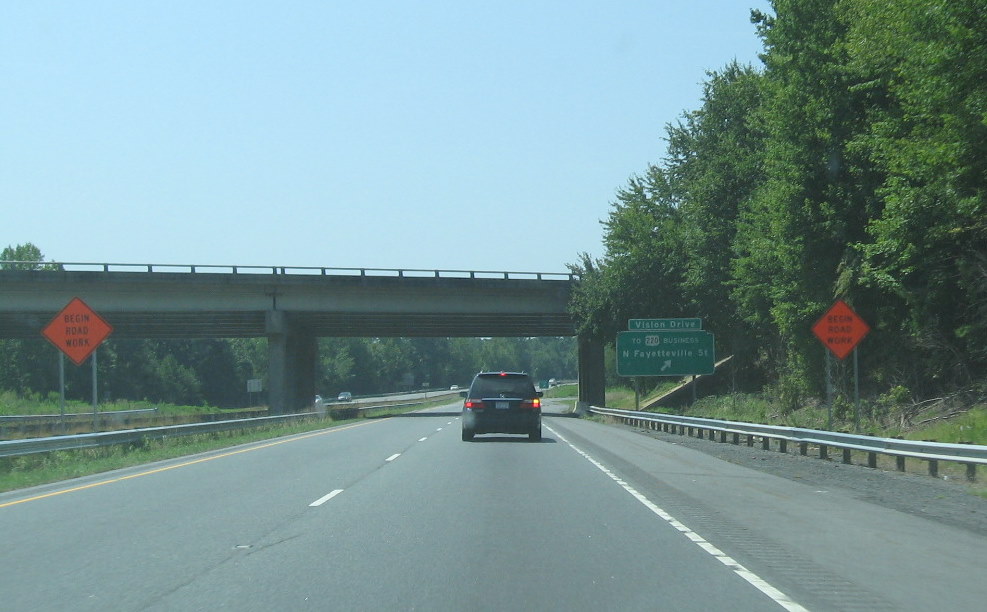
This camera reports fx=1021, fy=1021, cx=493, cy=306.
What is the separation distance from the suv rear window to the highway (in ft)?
30.7

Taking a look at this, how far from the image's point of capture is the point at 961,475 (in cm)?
1778

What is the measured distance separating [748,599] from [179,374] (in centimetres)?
11027

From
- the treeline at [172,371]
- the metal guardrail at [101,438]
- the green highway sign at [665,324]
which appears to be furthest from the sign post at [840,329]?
the treeline at [172,371]

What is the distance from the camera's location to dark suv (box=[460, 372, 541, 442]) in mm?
27547

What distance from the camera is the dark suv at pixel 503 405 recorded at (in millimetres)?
27547

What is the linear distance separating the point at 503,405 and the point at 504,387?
1.60 feet

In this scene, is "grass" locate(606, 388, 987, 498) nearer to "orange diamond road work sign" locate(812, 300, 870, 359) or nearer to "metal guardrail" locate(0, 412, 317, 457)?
"orange diamond road work sign" locate(812, 300, 870, 359)

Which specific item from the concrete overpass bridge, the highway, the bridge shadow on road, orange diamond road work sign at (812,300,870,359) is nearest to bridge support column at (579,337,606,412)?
the concrete overpass bridge

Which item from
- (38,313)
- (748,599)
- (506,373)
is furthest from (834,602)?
(38,313)

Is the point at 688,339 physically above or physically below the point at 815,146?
below

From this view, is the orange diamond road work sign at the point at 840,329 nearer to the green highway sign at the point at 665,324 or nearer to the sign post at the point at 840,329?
the sign post at the point at 840,329

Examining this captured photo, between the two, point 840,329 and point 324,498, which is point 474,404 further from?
point 324,498

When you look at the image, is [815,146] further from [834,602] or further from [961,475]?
[834,602]

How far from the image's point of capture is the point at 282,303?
2260 inches
